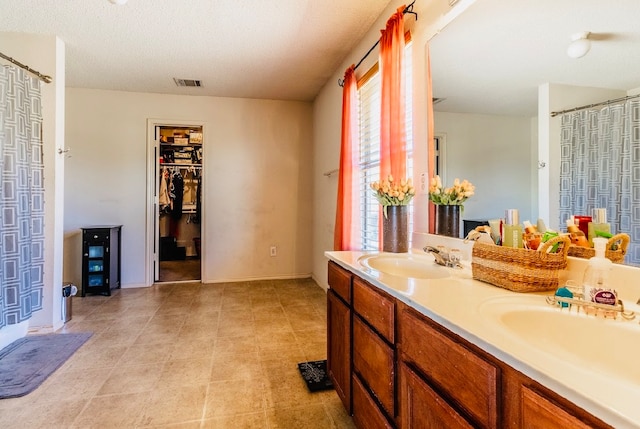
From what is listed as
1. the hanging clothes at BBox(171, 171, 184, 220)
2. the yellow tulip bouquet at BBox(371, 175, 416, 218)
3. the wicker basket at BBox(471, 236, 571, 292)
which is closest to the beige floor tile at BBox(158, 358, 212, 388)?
the yellow tulip bouquet at BBox(371, 175, 416, 218)

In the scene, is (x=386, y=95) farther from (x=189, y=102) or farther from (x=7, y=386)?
(x=189, y=102)

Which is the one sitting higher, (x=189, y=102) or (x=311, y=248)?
(x=189, y=102)

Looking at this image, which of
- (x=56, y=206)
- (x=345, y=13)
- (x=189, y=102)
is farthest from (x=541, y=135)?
(x=189, y=102)

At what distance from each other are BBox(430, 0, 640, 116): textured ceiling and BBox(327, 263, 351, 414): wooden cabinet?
1.08m

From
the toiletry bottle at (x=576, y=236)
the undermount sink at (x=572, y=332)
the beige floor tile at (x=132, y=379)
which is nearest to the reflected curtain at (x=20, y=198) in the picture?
the beige floor tile at (x=132, y=379)

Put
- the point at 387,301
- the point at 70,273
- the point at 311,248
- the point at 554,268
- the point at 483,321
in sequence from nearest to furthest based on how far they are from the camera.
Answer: the point at 483,321, the point at 554,268, the point at 387,301, the point at 70,273, the point at 311,248

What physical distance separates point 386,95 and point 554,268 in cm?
153

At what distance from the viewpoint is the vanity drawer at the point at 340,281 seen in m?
1.53

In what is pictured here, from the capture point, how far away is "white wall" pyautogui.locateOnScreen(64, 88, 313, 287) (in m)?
4.07

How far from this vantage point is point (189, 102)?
434 cm

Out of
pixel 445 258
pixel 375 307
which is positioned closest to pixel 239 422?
pixel 375 307

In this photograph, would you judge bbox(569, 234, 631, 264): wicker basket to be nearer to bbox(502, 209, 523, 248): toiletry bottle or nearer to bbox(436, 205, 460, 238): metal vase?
bbox(502, 209, 523, 248): toiletry bottle

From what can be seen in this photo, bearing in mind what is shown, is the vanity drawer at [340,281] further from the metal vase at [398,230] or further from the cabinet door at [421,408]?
the cabinet door at [421,408]

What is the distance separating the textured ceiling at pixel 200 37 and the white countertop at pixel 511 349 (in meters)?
2.16
